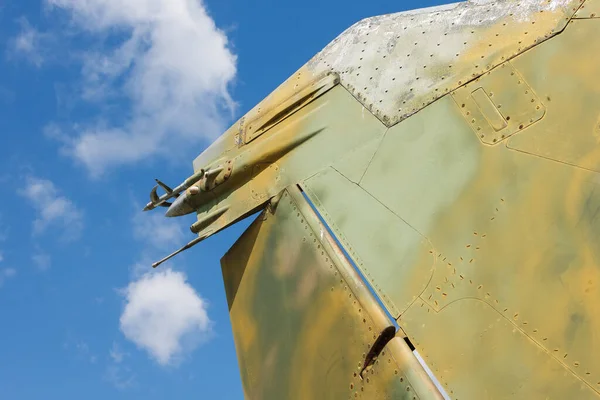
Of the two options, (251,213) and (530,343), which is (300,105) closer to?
(251,213)

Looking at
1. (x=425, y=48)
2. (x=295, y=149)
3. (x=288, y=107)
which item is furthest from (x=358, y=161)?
(x=288, y=107)

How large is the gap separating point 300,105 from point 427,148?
6.68ft

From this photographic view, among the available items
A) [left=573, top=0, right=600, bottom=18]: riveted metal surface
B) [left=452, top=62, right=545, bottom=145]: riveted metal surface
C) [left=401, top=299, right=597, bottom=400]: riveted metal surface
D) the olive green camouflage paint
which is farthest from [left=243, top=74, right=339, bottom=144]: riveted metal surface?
[left=401, top=299, right=597, bottom=400]: riveted metal surface

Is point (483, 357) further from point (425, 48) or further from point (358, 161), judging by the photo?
point (425, 48)

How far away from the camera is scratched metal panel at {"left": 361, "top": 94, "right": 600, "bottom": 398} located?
12.4 feet

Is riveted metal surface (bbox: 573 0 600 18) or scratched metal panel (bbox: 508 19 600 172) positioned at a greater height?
riveted metal surface (bbox: 573 0 600 18)

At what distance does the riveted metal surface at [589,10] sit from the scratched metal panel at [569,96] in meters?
0.05

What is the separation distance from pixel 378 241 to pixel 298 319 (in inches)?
50.0

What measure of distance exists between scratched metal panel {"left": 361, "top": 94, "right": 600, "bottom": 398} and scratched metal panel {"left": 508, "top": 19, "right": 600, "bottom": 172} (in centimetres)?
4

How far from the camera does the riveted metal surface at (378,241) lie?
468 cm

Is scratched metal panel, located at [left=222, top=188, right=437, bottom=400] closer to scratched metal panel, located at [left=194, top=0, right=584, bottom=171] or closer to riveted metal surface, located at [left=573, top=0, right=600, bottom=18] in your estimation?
scratched metal panel, located at [left=194, top=0, right=584, bottom=171]

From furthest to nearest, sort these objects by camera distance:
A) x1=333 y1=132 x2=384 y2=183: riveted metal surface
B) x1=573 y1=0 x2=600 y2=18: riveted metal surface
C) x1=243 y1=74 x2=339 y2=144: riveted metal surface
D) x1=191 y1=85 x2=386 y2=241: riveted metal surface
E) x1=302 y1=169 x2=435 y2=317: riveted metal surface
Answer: x1=243 y1=74 x2=339 y2=144: riveted metal surface
x1=191 y1=85 x2=386 y2=241: riveted metal surface
x1=333 y1=132 x2=384 y2=183: riveted metal surface
x1=302 y1=169 x2=435 y2=317: riveted metal surface
x1=573 y1=0 x2=600 y2=18: riveted metal surface

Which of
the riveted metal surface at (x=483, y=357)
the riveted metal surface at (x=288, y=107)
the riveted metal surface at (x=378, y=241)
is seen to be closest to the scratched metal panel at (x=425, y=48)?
the riveted metal surface at (x=288, y=107)

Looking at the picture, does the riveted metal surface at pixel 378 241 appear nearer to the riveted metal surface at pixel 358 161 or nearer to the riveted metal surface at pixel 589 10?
the riveted metal surface at pixel 358 161
